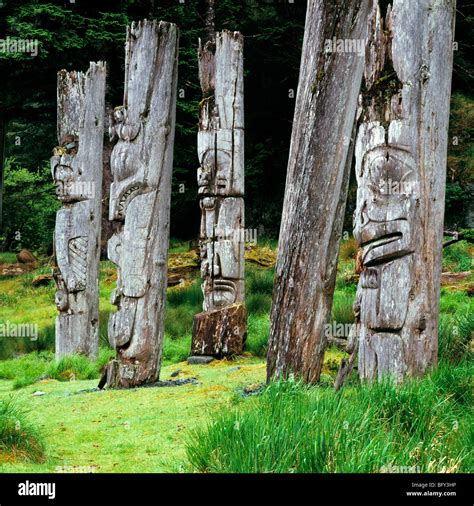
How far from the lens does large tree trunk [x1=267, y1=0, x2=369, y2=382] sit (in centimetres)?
703

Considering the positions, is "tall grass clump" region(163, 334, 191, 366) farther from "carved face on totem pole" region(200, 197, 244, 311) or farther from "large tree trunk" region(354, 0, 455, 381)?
"large tree trunk" region(354, 0, 455, 381)

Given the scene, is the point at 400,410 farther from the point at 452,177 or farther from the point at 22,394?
the point at 452,177

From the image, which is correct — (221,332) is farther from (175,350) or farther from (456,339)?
(456,339)

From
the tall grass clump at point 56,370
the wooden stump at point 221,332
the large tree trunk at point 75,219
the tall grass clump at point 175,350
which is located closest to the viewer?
the tall grass clump at point 56,370

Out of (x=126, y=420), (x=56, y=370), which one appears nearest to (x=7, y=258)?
(x=56, y=370)

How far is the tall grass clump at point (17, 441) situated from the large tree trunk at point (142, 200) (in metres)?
3.20

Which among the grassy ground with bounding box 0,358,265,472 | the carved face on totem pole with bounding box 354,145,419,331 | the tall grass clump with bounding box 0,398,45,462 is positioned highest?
the carved face on totem pole with bounding box 354,145,419,331

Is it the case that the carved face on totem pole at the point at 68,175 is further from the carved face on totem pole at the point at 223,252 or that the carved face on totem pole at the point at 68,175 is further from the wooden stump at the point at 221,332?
the wooden stump at the point at 221,332

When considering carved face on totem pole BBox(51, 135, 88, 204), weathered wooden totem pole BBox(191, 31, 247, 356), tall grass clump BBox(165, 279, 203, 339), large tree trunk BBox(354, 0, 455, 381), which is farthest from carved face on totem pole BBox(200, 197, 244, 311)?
large tree trunk BBox(354, 0, 455, 381)

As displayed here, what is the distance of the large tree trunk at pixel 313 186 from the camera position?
703 cm

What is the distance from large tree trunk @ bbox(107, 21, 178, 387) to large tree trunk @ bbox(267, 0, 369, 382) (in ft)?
6.83

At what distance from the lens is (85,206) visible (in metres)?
11.7

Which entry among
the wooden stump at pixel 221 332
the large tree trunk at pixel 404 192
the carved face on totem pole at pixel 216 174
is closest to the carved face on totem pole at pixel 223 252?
the carved face on totem pole at pixel 216 174

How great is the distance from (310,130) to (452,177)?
39.9 feet
